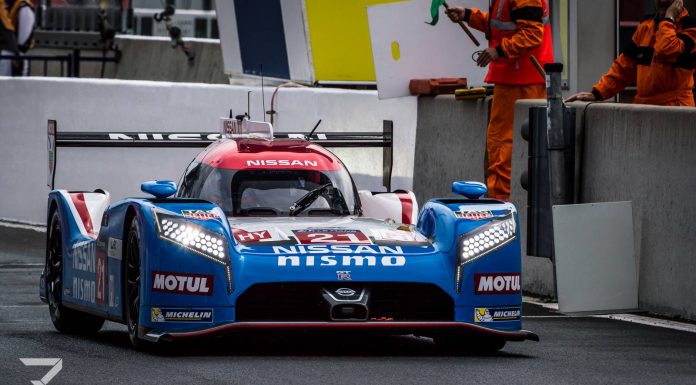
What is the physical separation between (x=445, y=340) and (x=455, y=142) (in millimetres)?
5896

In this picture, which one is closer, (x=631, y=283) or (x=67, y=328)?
(x=67, y=328)

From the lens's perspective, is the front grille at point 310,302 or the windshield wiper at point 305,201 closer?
the front grille at point 310,302

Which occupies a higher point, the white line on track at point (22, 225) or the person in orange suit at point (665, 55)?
the person in orange suit at point (665, 55)

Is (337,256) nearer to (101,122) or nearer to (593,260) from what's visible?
(593,260)

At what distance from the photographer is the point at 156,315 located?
977cm

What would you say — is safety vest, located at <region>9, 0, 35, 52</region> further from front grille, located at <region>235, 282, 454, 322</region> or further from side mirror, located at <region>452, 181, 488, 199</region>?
front grille, located at <region>235, 282, 454, 322</region>

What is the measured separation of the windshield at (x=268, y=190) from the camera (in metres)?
11.3

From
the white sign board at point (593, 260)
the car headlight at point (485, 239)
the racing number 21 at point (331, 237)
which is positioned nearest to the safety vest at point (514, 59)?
the white sign board at point (593, 260)

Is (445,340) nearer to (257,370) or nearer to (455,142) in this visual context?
(257,370)

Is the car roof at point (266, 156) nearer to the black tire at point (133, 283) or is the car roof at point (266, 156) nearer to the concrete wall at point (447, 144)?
the black tire at point (133, 283)

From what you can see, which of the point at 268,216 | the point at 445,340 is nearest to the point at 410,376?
the point at 445,340

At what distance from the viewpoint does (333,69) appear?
69.5 ft

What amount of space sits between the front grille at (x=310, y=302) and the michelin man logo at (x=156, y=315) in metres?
0.38

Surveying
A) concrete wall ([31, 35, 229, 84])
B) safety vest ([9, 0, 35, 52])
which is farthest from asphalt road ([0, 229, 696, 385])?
concrete wall ([31, 35, 229, 84])
